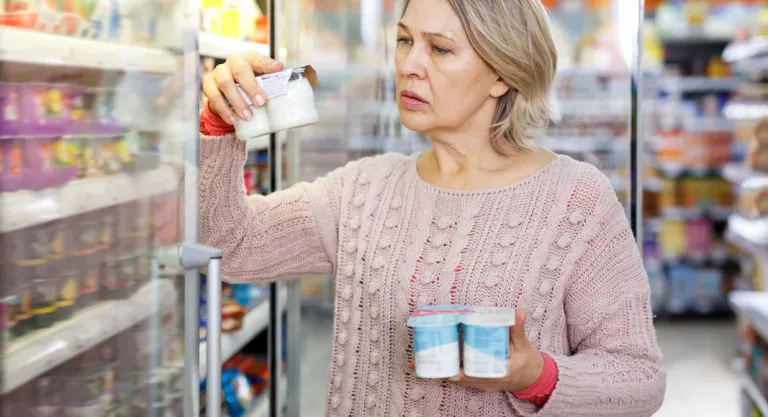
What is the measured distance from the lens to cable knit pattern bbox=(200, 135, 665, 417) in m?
1.57

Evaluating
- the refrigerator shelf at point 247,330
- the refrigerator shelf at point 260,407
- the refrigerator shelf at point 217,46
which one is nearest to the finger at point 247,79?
the refrigerator shelf at point 217,46

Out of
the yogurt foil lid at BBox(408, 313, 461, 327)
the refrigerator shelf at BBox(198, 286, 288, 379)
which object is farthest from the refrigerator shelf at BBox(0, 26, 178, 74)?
the refrigerator shelf at BBox(198, 286, 288, 379)

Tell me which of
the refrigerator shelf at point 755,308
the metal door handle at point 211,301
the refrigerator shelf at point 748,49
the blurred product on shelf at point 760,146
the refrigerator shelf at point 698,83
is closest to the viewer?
the metal door handle at point 211,301

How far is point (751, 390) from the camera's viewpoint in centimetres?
401

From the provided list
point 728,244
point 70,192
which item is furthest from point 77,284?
point 728,244

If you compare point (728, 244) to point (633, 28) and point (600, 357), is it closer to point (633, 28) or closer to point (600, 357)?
point (633, 28)

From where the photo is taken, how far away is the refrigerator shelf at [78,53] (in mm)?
841

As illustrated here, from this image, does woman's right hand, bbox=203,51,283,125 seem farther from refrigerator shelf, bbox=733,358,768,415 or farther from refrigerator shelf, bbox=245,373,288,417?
refrigerator shelf, bbox=733,358,768,415

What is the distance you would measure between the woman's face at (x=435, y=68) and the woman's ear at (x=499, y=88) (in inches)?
2.2

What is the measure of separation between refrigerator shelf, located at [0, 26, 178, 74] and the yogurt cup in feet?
1.81

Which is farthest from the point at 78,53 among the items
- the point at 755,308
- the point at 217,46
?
the point at 755,308

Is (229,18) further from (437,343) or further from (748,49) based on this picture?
(748,49)

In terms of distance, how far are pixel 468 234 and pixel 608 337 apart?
334 mm

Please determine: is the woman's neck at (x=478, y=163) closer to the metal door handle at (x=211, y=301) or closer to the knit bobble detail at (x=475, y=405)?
the knit bobble detail at (x=475, y=405)
